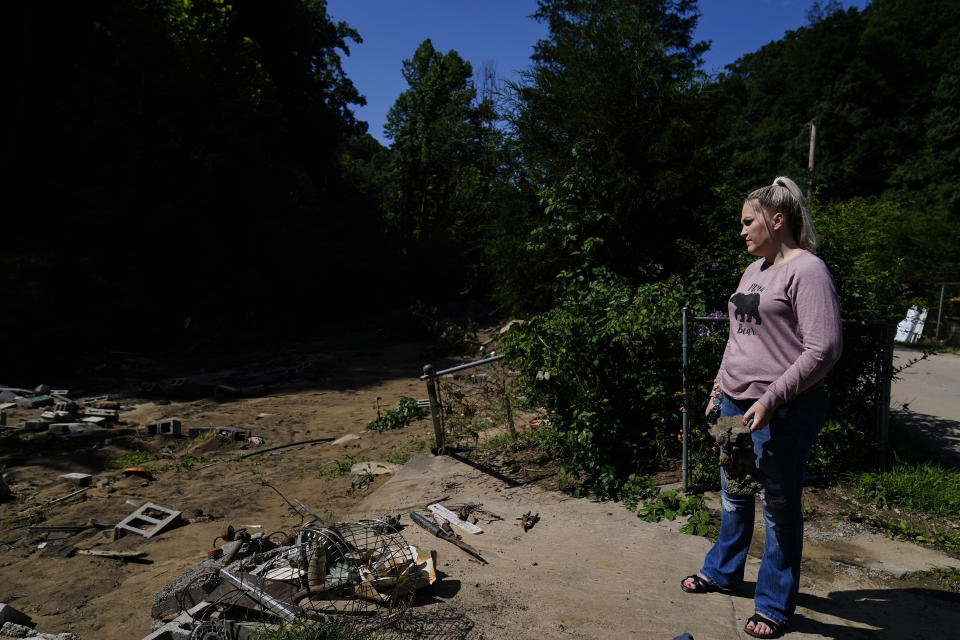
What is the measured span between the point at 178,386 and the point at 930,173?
121ft

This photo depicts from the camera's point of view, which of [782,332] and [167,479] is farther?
[167,479]

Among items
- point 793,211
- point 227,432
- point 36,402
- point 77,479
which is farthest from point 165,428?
point 793,211

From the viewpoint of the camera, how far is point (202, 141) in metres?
18.1

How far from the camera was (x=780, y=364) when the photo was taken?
2346 millimetres

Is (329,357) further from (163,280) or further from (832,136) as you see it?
(832,136)

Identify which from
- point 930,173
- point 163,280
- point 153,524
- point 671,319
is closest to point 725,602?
point 671,319

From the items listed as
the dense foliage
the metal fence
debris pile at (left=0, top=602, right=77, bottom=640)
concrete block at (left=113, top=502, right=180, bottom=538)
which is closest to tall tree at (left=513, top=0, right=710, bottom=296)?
the dense foliage

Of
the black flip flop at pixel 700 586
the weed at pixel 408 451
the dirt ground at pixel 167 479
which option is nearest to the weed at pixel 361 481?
the dirt ground at pixel 167 479

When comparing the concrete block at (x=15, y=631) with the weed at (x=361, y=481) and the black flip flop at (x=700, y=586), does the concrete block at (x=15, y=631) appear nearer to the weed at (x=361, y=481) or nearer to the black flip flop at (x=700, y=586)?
the weed at (x=361, y=481)

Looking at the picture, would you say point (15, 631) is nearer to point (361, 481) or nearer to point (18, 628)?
point (18, 628)

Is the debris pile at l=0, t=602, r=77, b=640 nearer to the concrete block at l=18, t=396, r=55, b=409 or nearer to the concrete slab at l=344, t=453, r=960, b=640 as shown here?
the concrete slab at l=344, t=453, r=960, b=640

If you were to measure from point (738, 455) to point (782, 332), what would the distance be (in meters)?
0.58

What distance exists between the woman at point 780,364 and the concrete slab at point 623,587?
401mm

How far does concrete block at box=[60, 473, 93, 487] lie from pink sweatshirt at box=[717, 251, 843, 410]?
708 centimetres
